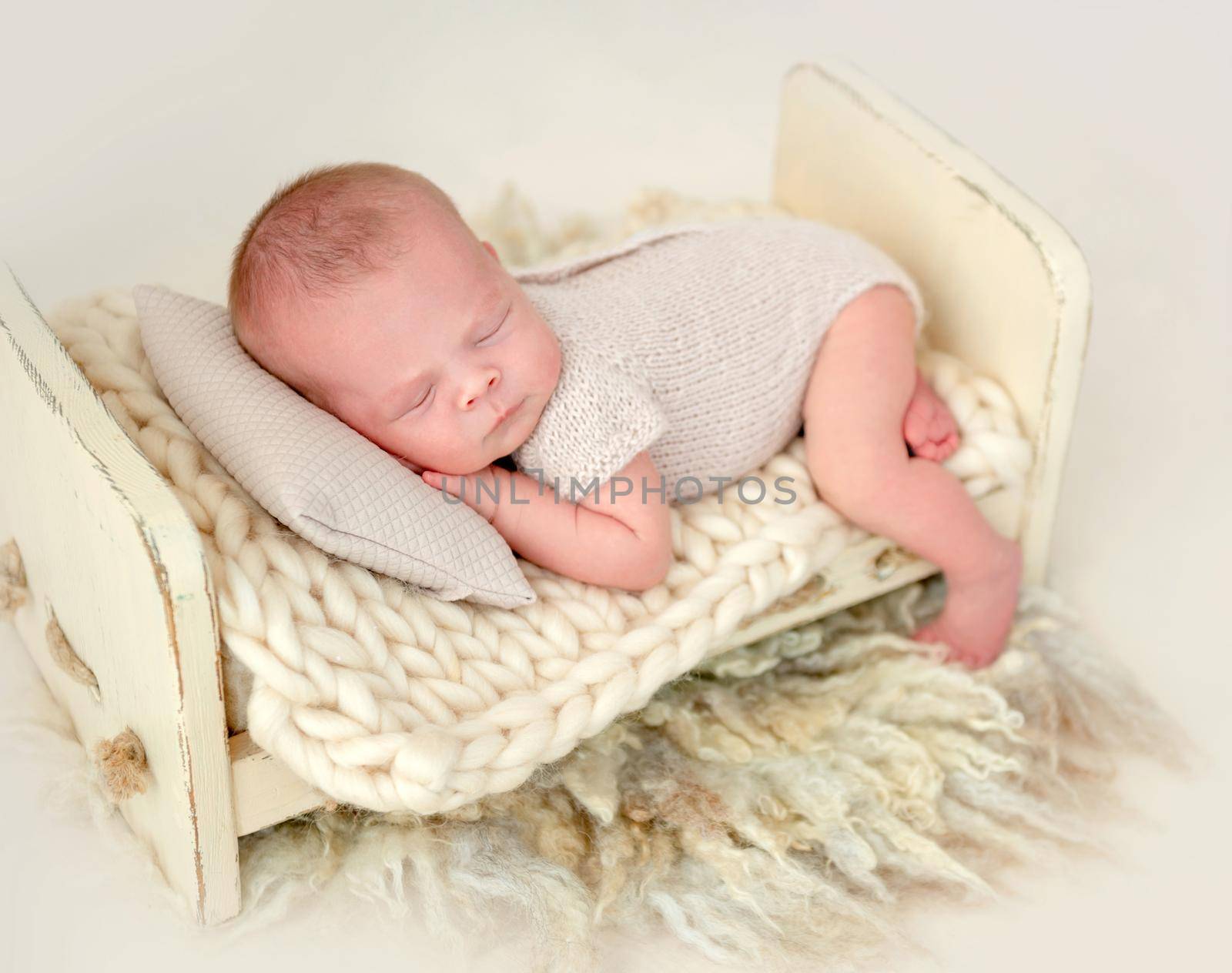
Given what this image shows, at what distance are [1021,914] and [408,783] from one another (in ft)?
1.88

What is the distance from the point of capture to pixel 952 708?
Answer: 1584mm

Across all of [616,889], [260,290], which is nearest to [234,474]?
[260,290]

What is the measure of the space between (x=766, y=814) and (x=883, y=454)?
0.37m

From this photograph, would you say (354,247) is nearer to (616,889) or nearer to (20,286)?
(20,286)

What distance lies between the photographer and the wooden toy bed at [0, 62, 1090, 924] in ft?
3.95

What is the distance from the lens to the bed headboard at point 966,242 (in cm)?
162

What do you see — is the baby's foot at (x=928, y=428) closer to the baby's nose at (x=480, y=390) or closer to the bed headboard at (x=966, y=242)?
the bed headboard at (x=966, y=242)

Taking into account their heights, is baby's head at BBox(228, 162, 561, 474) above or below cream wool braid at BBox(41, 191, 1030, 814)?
above

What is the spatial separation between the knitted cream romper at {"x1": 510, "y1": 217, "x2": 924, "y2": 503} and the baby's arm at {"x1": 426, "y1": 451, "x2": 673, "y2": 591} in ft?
0.07

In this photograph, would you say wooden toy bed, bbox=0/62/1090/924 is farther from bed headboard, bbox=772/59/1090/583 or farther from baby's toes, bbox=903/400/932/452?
baby's toes, bbox=903/400/932/452

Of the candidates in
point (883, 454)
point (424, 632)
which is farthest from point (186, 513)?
point (883, 454)

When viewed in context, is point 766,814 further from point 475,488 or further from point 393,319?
point 393,319

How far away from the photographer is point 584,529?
4.71ft

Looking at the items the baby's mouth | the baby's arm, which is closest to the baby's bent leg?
the baby's arm
